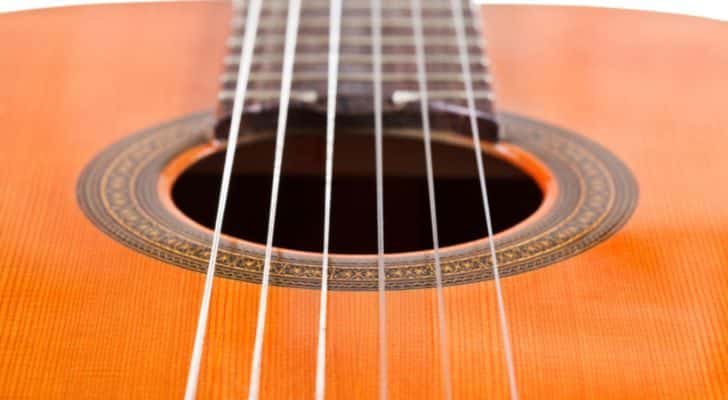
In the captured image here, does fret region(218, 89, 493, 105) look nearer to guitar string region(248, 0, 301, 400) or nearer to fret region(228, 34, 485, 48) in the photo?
guitar string region(248, 0, 301, 400)

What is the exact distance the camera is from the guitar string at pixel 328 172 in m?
0.79

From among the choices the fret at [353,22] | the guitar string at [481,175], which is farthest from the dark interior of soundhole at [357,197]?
the fret at [353,22]

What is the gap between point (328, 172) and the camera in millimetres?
1000

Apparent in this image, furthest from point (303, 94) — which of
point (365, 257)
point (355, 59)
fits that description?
point (365, 257)

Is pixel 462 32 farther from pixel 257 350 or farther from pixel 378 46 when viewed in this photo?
pixel 257 350

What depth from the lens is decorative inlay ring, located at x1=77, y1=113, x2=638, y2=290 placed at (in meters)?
0.91

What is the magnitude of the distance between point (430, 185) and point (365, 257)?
0.12 meters

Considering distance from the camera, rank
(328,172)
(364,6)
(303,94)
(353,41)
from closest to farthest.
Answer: (328,172)
(303,94)
(353,41)
(364,6)

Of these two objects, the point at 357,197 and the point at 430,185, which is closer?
the point at 430,185

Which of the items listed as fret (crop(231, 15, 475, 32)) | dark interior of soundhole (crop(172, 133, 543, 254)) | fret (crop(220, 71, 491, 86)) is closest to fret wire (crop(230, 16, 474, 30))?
fret (crop(231, 15, 475, 32))

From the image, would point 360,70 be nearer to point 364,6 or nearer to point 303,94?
point 303,94

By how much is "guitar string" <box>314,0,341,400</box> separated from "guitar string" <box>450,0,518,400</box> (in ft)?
0.47

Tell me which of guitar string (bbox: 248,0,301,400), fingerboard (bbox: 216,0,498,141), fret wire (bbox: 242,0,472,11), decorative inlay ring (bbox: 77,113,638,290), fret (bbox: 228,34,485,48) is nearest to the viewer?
guitar string (bbox: 248,0,301,400)

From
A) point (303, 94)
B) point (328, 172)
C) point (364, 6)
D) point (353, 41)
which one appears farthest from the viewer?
point (364, 6)
